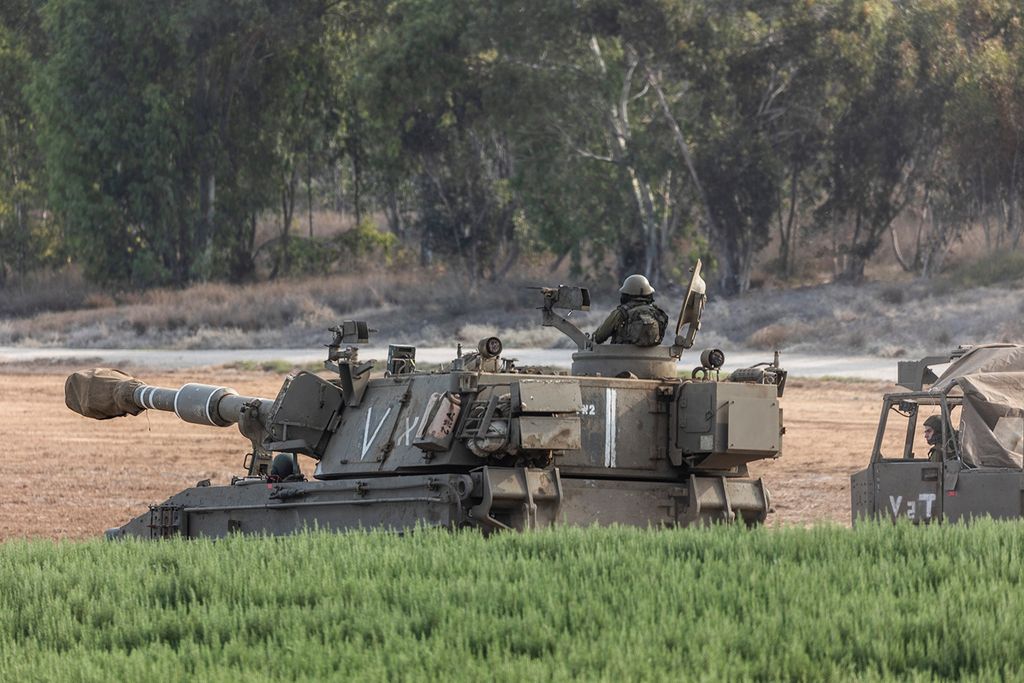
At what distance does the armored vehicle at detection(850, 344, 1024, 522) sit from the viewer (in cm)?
1508

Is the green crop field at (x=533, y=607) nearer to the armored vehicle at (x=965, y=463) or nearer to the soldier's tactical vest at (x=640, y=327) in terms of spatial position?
the soldier's tactical vest at (x=640, y=327)

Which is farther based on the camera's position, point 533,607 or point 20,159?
Result: point 20,159

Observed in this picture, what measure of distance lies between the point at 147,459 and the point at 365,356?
60.3ft

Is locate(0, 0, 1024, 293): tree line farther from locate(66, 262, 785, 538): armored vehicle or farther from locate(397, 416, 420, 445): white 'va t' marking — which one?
locate(397, 416, 420, 445): white 'va t' marking

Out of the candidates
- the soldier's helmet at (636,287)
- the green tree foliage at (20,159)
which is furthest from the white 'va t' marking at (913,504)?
the green tree foliage at (20,159)

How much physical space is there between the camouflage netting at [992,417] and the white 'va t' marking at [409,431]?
4.88m

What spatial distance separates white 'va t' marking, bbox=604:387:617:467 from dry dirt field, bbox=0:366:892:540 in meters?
6.29

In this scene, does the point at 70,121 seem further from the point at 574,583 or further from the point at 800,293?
the point at 574,583

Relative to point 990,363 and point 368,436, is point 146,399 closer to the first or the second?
point 368,436

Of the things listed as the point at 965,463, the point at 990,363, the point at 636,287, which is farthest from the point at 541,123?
the point at 636,287

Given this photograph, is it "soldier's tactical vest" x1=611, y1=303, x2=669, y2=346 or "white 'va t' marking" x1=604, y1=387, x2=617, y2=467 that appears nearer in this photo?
"white 'va t' marking" x1=604, y1=387, x2=617, y2=467

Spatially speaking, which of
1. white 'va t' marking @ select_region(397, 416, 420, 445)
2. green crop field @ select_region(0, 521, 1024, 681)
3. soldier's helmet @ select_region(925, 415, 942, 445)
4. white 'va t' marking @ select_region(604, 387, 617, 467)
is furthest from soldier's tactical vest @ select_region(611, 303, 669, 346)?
soldier's helmet @ select_region(925, 415, 942, 445)

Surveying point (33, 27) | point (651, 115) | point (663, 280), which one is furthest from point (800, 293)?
point (33, 27)

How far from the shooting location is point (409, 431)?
13734 mm
